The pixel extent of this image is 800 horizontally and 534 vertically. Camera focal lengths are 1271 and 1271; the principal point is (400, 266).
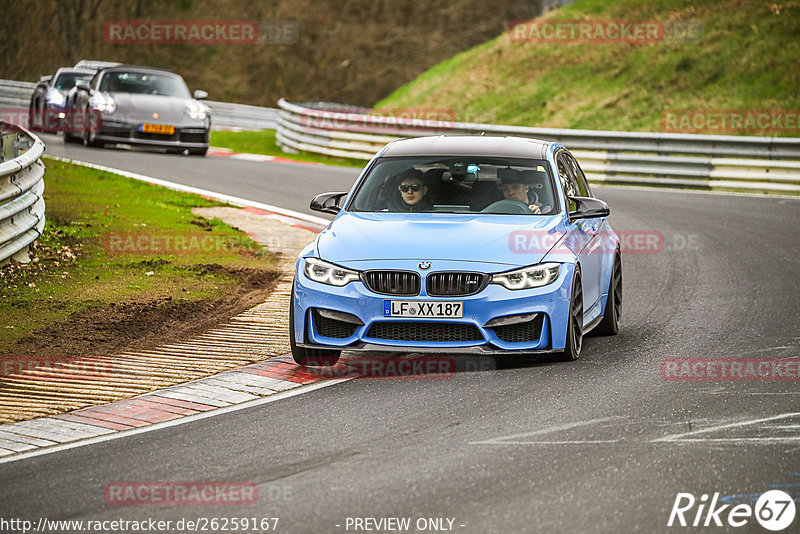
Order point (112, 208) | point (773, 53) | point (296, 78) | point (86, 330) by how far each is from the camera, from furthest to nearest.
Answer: point (296, 78) → point (773, 53) → point (112, 208) → point (86, 330)

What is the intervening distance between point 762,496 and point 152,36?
56.4 meters

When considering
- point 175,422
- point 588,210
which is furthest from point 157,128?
point 175,422

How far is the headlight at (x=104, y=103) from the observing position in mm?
25516

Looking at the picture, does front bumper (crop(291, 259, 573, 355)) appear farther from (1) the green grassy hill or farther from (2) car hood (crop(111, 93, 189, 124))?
(1) the green grassy hill

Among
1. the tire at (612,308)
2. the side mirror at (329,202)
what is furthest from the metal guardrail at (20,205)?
the tire at (612,308)

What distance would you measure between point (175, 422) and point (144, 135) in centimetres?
1913

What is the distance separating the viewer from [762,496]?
5.84 m

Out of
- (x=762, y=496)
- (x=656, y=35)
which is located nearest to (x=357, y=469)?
(x=762, y=496)

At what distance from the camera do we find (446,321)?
8.45m

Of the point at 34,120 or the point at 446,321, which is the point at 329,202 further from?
the point at 34,120

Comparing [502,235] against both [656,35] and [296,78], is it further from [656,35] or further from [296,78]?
[296,78]

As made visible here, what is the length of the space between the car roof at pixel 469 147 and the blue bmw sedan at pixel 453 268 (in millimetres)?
100

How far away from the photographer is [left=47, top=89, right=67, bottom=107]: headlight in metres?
28.9

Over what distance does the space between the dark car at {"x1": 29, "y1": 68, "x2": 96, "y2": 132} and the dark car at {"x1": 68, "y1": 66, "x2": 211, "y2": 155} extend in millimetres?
1715
